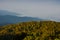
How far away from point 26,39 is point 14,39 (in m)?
9.13

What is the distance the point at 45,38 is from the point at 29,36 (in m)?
16.5

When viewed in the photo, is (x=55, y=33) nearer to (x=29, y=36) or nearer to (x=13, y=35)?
(x=29, y=36)

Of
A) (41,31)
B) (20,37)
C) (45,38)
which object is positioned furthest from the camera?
(41,31)

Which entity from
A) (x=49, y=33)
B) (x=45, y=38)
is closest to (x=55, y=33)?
(x=49, y=33)

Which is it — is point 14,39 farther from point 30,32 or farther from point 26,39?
point 30,32

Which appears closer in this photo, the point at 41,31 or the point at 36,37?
the point at 36,37

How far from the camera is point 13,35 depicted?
7303 inches

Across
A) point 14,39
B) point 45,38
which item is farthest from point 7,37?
point 45,38

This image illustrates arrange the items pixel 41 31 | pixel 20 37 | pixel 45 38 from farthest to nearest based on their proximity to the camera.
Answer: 1. pixel 41 31
2. pixel 20 37
3. pixel 45 38

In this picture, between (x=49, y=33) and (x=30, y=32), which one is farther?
(x=30, y=32)

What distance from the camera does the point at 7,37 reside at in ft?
587

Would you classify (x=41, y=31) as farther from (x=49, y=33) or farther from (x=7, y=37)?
(x=7, y=37)

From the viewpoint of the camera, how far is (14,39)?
179m

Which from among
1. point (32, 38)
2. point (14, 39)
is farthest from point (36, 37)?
point (14, 39)
